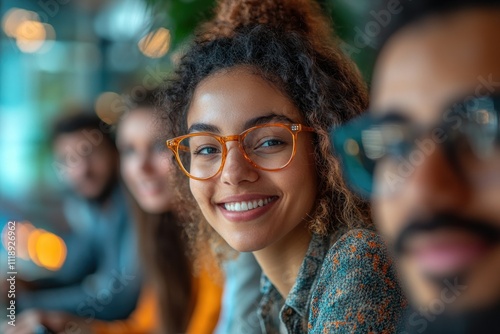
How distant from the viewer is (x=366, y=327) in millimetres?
552

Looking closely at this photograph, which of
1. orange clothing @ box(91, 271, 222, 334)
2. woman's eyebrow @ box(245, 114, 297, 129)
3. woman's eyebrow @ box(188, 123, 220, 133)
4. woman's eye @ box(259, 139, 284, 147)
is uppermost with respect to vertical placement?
woman's eyebrow @ box(188, 123, 220, 133)

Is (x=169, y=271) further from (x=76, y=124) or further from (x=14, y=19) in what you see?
(x=14, y=19)

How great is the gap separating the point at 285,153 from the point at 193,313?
0.75 m

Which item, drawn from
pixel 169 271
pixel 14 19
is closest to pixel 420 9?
pixel 169 271

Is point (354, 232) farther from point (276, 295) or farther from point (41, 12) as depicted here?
point (41, 12)

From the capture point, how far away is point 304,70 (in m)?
0.64

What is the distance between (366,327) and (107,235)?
1.27 meters

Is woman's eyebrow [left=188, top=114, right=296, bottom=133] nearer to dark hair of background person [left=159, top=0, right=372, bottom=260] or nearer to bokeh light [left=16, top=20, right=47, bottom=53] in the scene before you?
dark hair of background person [left=159, top=0, right=372, bottom=260]

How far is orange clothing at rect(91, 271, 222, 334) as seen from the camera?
3.96ft

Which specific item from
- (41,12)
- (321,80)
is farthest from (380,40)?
(41,12)

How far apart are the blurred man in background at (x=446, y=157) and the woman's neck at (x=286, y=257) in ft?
1.05

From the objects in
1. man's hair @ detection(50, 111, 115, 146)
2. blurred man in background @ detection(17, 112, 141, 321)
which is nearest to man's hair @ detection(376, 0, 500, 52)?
blurred man in background @ detection(17, 112, 141, 321)

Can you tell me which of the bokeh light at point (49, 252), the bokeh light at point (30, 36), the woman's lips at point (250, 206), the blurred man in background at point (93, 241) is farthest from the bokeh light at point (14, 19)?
the woman's lips at point (250, 206)

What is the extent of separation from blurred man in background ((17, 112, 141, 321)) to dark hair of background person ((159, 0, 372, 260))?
0.88m
